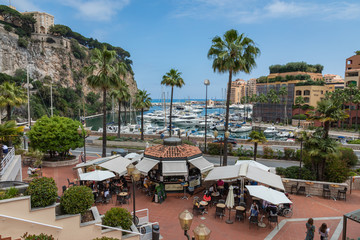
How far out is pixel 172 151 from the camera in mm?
15797

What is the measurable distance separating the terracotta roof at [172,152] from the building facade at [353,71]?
68.2m

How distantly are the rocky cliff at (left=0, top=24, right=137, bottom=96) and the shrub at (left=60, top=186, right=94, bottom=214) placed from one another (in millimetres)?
93024

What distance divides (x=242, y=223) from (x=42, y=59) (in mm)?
110767

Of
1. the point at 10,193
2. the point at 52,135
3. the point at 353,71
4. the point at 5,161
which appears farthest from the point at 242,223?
the point at 353,71

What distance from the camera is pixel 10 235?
23.2 ft

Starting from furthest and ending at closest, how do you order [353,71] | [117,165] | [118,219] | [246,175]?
[353,71], [117,165], [246,175], [118,219]

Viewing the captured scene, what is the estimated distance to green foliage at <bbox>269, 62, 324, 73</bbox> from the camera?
299 ft

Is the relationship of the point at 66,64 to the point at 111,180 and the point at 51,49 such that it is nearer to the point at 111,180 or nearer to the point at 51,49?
the point at 51,49

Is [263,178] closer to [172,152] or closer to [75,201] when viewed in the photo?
[172,152]

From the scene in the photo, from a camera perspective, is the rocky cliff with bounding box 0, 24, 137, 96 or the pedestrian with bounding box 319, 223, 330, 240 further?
the rocky cliff with bounding box 0, 24, 137, 96

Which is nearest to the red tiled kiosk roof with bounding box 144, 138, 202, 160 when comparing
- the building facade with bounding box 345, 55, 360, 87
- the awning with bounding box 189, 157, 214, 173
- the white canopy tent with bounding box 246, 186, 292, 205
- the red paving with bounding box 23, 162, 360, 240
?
the awning with bounding box 189, 157, 214, 173

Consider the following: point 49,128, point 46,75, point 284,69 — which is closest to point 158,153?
point 49,128

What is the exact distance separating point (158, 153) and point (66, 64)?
110453 mm

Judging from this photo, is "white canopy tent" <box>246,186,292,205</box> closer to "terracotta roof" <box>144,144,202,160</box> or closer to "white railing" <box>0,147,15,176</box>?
"terracotta roof" <box>144,144,202,160</box>
